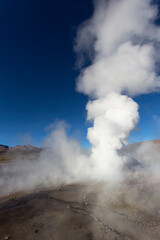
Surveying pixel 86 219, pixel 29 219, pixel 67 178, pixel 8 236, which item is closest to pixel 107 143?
pixel 67 178

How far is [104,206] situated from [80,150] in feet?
60.4

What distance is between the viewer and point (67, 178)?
18.8 metres

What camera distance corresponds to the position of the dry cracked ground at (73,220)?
715cm

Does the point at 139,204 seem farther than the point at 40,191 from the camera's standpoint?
No

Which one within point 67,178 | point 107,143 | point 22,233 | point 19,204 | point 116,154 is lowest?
point 22,233

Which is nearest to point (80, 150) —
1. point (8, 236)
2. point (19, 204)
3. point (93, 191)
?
point (93, 191)

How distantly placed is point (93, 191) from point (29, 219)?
7013mm

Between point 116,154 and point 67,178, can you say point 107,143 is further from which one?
point 67,178

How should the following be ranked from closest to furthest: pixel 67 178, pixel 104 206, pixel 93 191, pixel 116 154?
pixel 104 206
pixel 93 191
pixel 67 178
pixel 116 154

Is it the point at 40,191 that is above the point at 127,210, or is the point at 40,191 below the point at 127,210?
above

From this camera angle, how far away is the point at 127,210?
9555 mm

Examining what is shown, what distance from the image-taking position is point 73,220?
852 centimetres

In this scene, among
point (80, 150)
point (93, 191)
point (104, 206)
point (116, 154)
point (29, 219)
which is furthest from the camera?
point (80, 150)

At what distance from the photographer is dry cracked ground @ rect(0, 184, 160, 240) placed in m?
7.15
